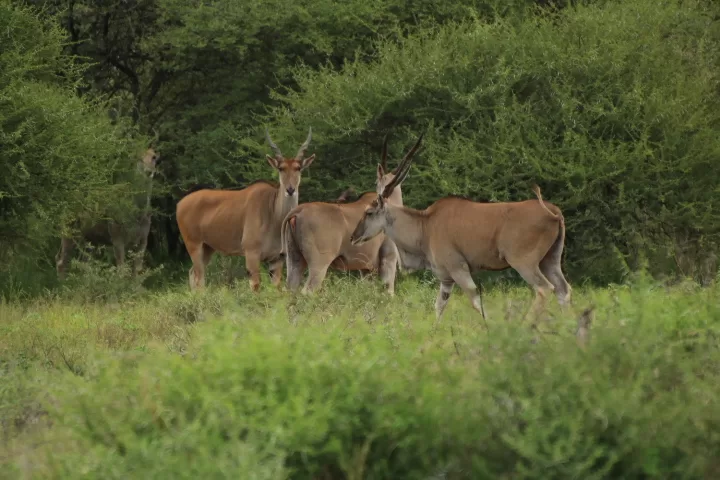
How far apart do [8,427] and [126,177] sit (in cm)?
1540

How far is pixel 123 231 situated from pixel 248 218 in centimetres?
774

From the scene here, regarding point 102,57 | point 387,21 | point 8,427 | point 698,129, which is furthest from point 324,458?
point 102,57

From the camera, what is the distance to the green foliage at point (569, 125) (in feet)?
54.9

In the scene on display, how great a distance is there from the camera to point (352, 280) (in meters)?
14.0

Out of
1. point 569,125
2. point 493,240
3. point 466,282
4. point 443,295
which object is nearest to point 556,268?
point 493,240

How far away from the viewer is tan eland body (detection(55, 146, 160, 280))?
21.3 m

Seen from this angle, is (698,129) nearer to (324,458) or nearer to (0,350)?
(0,350)

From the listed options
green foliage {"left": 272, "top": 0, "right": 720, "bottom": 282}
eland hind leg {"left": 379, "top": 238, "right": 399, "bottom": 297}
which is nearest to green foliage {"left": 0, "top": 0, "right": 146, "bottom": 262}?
eland hind leg {"left": 379, "top": 238, "right": 399, "bottom": 297}

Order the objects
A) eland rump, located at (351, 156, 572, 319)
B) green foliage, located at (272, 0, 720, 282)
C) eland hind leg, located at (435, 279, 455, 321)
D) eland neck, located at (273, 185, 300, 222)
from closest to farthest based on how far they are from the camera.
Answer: eland hind leg, located at (435, 279, 455, 321) < eland rump, located at (351, 156, 572, 319) < eland neck, located at (273, 185, 300, 222) < green foliage, located at (272, 0, 720, 282)

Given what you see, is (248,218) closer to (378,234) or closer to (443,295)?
A: (378,234)

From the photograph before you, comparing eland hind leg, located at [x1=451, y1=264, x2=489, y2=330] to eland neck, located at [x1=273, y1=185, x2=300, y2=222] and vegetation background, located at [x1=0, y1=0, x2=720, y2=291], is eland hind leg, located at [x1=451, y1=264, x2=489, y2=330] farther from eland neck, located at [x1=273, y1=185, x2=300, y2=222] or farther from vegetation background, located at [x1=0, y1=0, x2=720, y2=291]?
vegetation background, located at [x1=0, y1=0, x2=720, y2=291]

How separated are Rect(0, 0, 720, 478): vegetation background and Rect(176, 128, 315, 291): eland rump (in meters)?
1.02

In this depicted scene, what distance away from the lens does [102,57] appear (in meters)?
24.8

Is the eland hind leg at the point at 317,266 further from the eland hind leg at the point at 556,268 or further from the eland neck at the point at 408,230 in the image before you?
the eland hind leg at the point at 556,268
